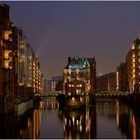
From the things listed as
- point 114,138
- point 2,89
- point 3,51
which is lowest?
point 114,138

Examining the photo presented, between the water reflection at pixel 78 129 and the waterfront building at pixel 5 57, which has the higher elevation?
the waterfront building at pixel 5 57

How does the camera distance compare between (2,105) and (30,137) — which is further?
(2,105)

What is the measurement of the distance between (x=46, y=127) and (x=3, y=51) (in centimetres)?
1677

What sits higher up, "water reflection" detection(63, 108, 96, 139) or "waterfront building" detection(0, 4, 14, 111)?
"waterfront building" detection(0, 4, 14, 111)

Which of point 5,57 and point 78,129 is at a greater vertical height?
point 5,57

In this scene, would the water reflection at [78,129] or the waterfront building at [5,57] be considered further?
the waterfront building at [5,57]

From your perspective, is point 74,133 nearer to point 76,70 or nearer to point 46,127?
point 46,127

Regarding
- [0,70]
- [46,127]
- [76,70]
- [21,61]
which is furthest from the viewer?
[76,70]

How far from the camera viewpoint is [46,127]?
7100cm

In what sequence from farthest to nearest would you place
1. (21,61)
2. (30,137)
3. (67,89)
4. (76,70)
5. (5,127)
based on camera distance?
(76,70) < (67,89) < (21,61) < (5,127) < (30,137)

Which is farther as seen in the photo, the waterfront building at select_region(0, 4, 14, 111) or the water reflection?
the waterfront building at select_region(0, 4, 14, 111)

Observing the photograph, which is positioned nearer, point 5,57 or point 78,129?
point 78,129

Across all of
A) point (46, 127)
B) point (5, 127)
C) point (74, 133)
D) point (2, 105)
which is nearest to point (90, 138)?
point (74, 133)

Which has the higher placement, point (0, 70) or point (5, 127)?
point (0, 70)
